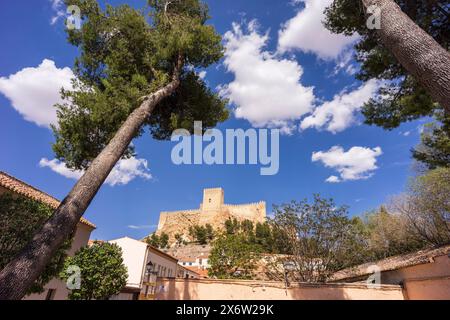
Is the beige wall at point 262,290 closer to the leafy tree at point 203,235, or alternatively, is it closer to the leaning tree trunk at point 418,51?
the leaning tree trunk at point 418,51

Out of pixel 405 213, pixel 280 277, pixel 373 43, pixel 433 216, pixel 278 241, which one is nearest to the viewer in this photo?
pixel 373 43

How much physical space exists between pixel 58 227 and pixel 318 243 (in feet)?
36.7

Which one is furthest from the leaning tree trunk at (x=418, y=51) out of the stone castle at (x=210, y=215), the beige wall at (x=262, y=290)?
the stone castle at (x=210, y=215)

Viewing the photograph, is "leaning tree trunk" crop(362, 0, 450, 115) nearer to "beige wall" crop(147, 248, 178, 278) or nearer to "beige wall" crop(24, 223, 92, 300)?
"beige wall" crop(24, 223, 92, 300)

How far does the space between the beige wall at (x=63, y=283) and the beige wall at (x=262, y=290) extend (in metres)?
7.57

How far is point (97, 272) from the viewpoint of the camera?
Result: 977 cm

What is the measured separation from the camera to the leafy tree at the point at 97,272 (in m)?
9.56

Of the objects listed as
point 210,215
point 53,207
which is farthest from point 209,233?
point 53,207

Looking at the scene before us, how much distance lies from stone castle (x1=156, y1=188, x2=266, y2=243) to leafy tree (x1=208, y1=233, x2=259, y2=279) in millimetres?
48718
